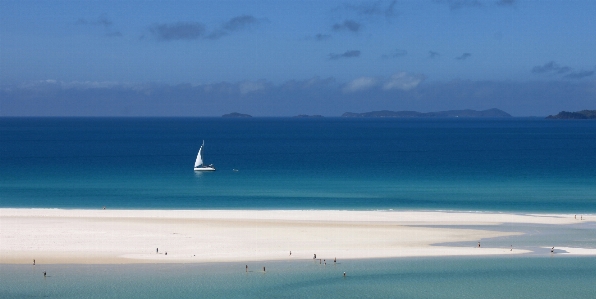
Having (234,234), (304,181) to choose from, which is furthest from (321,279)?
(304,181)

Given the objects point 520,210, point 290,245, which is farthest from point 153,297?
point 520,210

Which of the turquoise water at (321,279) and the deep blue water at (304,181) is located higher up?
the deep blue water at (304,181)

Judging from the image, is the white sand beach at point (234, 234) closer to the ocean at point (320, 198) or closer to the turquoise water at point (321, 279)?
the turquoise water at point (321, 279)

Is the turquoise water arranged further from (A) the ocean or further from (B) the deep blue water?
(B) the deep blue water

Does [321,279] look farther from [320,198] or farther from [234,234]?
[320,198]

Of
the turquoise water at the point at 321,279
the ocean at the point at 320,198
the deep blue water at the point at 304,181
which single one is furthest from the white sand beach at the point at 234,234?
the deep blue water at the point at 304,181

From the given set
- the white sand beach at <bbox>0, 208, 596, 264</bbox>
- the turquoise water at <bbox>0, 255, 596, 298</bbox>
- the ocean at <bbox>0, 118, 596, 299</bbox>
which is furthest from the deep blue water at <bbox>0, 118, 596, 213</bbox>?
the turquoise water at <bbox>0, 255, 596, 298</bbox>
